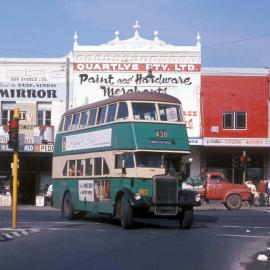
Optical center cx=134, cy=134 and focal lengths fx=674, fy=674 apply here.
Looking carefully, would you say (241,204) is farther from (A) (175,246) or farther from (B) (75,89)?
(A) (175,246)

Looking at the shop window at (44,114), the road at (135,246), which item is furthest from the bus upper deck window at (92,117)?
the shop window at (44,114)

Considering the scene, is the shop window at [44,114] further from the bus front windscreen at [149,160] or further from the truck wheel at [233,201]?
the bus front windscreen at [149,160]

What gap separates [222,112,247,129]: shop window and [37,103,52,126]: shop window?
1092 cm

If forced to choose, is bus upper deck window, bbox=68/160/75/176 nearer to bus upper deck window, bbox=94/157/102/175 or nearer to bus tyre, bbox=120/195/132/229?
bus upper deck window, bbox=94/157/102/175

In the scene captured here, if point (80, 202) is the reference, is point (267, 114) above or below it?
above

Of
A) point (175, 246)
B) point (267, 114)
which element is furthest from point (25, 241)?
point (267, 114)

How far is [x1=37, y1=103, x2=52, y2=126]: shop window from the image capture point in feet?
138

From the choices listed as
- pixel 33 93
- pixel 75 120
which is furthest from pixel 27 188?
pixel 75 120

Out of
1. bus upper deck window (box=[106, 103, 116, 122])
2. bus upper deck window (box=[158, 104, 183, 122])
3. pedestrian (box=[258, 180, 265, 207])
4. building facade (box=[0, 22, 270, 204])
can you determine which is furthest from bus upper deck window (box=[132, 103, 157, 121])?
pedestrian (box=[258, 180, 265, 207])

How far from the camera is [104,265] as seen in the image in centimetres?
1307

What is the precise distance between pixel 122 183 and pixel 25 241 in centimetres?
533

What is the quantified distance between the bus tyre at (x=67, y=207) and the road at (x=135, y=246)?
2340 mm

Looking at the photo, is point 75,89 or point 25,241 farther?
point 75,89

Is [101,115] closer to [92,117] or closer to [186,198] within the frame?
[92,117]
